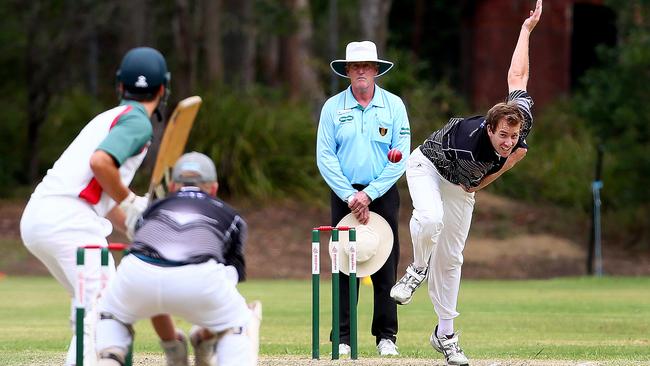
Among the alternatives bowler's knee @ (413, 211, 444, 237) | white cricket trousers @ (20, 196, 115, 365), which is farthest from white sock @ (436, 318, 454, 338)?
white cricket trousers @ (20, 196, 115, 365)

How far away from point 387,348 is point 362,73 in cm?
216

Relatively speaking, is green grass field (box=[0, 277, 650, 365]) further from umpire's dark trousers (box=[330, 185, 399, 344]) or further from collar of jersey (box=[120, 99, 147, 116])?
collar of jersey (box=[120, 99, 147, 116])

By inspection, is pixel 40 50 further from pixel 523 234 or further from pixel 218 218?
pixel 218 218

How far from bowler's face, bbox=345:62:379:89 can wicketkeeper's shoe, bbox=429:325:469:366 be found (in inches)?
82.5

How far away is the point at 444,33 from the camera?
135ft

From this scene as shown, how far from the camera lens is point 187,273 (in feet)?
22.6

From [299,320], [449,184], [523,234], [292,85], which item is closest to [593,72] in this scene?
[523,234]

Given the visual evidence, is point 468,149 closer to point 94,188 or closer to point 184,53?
point 94,188

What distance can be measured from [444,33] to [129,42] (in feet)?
36.9

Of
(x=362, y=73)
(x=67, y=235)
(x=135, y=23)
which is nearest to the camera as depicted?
(x=67, y=235)

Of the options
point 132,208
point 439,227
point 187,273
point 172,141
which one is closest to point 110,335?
point 187,273

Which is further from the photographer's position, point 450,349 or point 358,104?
point 358,104

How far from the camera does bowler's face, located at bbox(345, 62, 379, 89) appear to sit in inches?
416

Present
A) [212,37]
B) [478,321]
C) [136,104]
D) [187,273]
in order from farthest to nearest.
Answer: [212,37] → [478,321] → [136,104] → [187,273]
